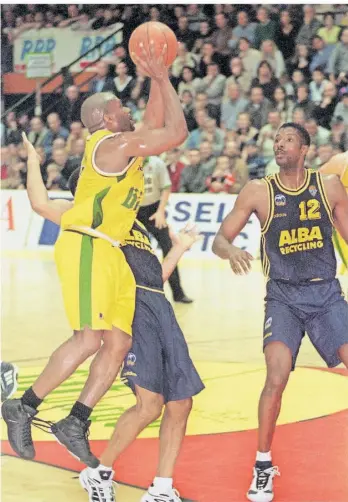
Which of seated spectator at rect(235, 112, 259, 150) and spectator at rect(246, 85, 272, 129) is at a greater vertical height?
spectator at rect(246, 85, 272, 129)

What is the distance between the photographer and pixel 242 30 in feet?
60.4

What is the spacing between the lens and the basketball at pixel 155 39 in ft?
18.1

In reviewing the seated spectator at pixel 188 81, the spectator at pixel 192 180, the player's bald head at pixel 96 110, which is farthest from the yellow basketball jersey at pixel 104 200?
the seated spectator at pixel 188 81

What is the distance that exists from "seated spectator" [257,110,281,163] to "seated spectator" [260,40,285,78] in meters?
1.15

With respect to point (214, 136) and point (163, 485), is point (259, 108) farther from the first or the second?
point (163, 485)

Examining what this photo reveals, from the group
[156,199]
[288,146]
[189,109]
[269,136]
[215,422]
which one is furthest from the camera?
[189,109]

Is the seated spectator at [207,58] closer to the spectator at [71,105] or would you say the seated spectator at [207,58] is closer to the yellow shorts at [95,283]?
the spectator at [71,105]

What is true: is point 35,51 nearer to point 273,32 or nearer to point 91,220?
point 273,32

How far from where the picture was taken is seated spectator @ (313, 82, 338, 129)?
54.8ft

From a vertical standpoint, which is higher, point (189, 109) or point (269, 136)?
point (189, 109)

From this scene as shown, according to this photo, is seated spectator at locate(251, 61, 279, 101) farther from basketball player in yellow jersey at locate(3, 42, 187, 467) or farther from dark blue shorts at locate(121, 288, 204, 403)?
dark blue shorts at locate(121, 288, 204, 403)

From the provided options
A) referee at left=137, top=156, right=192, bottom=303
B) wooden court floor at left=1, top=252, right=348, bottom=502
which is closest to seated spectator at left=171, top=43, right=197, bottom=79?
referee at left=137, top=156, right=192, bottom=303

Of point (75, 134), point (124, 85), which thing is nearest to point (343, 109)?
point (124, 85)

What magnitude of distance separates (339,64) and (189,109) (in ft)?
8.72
